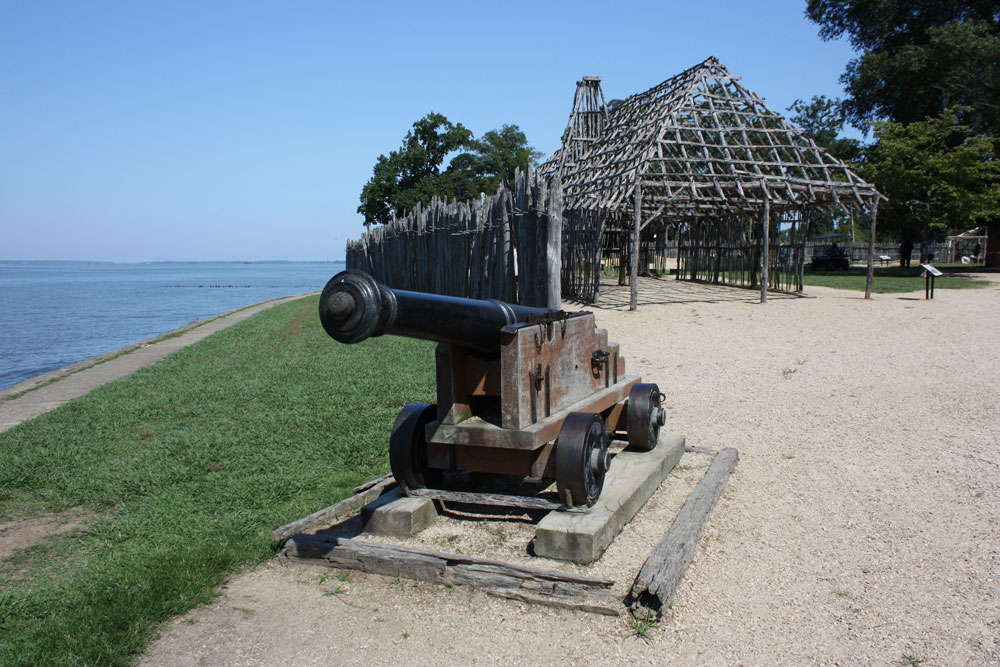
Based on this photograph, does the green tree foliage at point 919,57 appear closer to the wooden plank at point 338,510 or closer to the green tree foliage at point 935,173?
the green tree foliage at point 935,173

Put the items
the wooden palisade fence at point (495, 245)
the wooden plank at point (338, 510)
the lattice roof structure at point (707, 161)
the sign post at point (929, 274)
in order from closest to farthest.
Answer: the wooden plank at point (338, 510)
the wooden palisade fence at point (495, 245)
the sign post at point (929, 274)
the lattice roof structure at point (707, 161)

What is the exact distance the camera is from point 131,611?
3199 mm

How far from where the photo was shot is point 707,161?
702 inches

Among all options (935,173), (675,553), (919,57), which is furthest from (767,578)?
(919,57)

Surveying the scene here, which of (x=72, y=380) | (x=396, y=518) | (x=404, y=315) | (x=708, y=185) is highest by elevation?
(x=708, y=185)

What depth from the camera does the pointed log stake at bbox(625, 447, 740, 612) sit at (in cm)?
314

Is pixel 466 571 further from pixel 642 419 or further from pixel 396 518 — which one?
pixel 642 419

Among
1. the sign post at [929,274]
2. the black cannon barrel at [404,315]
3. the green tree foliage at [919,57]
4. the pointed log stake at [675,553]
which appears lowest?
the pointed log stake at [675,553]

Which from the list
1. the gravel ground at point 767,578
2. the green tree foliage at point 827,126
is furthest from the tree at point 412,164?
the gravel ground at point 767,578

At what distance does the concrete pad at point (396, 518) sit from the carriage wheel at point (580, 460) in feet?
2.59

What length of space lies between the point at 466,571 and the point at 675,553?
98cm

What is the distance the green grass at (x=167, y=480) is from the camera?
128 inches

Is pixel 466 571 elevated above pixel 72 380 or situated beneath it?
elevated above

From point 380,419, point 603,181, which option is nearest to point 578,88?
point 603,181
